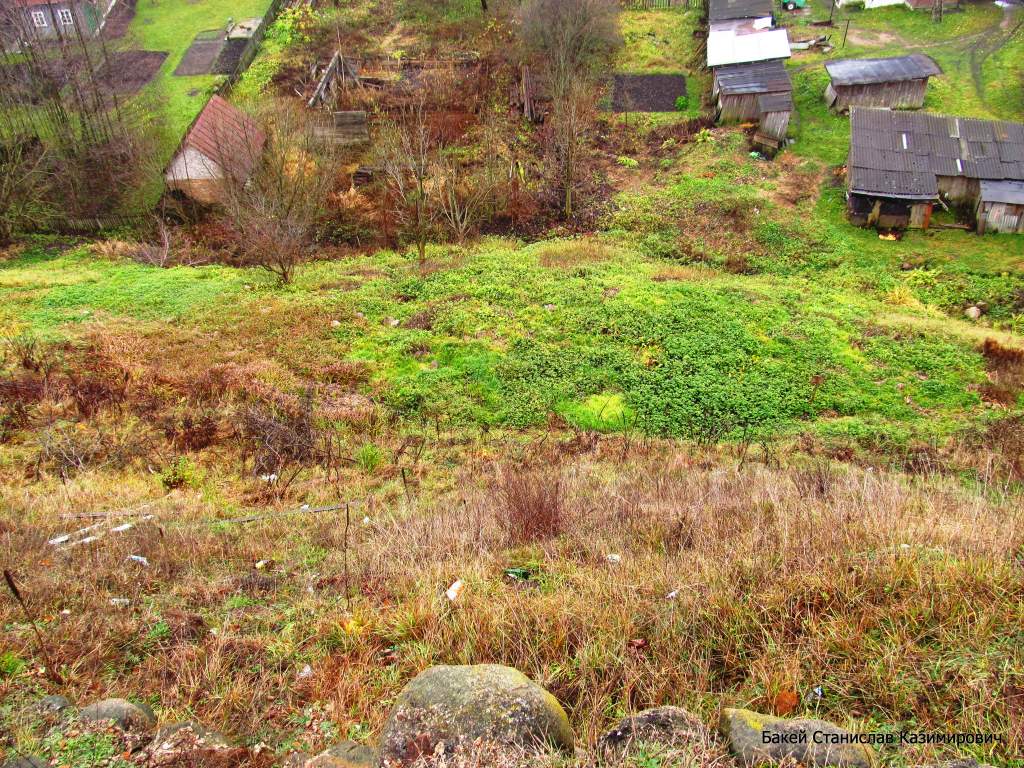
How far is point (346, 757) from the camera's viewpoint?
361cm

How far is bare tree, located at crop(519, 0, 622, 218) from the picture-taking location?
25.6m

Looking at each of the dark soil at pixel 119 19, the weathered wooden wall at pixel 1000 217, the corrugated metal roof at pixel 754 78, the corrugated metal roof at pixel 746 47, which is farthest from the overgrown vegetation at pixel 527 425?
the dark soil at pixel 119 19

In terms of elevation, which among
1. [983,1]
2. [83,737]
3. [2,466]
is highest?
[983,1]

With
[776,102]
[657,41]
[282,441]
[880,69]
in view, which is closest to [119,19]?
[657,41]

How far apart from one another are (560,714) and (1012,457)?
993 centimetres

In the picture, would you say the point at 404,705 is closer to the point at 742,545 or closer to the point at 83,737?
the point at 83,737

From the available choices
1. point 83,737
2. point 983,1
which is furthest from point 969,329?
point 983,1

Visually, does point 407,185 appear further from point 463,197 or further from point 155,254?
point 155,254

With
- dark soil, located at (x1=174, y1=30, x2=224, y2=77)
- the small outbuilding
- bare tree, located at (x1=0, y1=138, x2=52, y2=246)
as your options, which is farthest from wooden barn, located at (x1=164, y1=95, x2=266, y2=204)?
the small outbuilding

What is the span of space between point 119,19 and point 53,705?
4392 centimetres

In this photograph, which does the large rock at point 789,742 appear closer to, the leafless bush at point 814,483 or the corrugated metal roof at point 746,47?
the leafless bush at point 814,483

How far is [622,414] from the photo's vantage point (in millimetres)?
12133

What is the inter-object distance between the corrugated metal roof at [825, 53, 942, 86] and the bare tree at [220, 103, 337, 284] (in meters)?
20.4

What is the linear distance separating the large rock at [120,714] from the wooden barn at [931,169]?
22979mm
